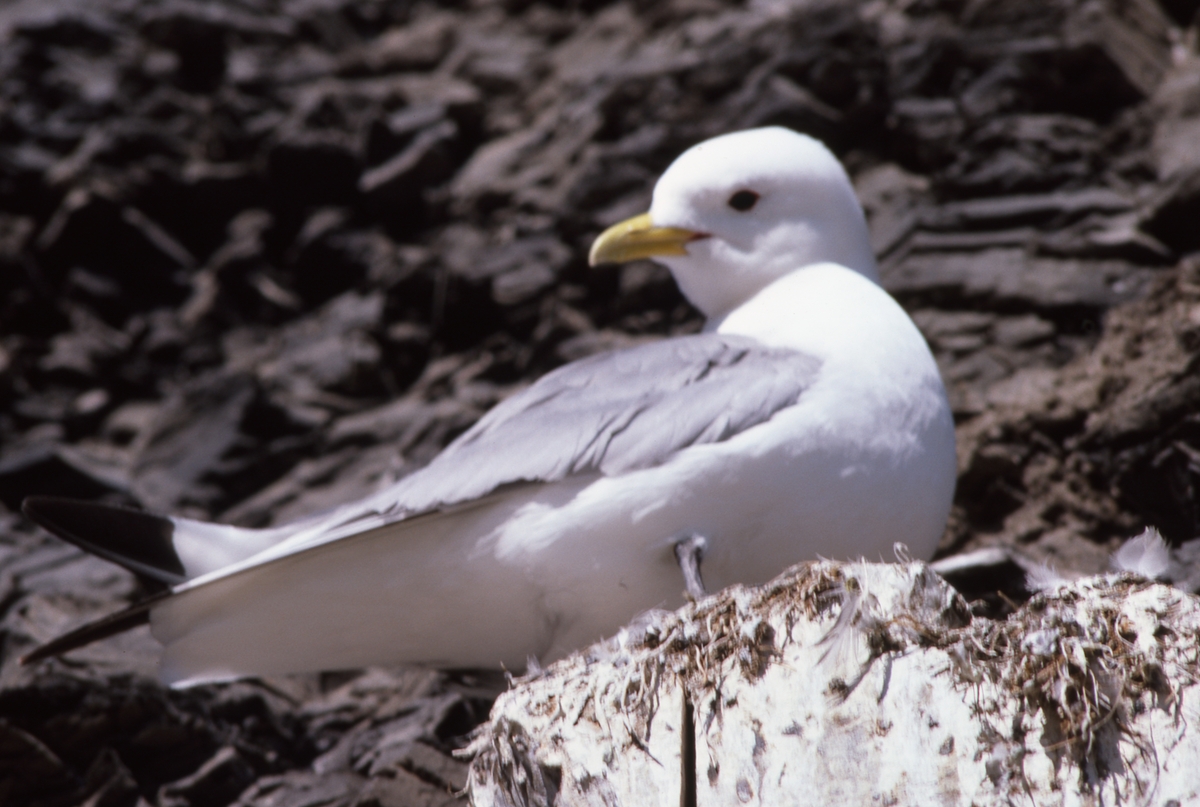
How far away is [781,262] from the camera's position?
3633 millimetres

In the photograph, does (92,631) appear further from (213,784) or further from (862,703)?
(862,703)

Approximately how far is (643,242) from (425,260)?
176 centimetres

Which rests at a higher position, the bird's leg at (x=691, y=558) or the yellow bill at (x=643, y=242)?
the yellow bill at (x=643, y=242)

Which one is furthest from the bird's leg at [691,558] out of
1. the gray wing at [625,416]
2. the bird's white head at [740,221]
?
the bird's white head at [740,221]

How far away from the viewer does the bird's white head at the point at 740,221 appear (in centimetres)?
363

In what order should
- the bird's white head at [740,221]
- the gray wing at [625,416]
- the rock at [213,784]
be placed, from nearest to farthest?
the gray wing at [625,416], the rock at [213,784], the bird's white head at [740,221]

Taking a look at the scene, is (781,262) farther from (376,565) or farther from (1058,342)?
(376,565)

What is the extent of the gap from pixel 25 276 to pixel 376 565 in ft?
10.4

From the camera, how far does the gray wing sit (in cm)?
289

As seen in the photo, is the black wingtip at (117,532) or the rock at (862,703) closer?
the rock at (862,703)

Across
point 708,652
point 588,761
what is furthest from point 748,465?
point 588,761

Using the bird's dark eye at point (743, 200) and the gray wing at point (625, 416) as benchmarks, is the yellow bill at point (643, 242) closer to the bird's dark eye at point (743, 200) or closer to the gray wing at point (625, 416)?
the bird's dark eye at point (743, 200)

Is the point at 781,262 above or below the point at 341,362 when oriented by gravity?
above

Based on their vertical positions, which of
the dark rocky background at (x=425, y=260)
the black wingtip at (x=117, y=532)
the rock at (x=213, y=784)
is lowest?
the rock at (x=213, y=784)
